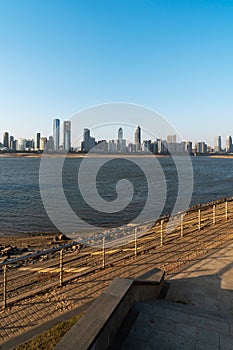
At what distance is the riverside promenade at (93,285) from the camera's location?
4.88m

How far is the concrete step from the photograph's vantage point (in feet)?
12.7

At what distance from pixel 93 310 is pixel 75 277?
137 inches

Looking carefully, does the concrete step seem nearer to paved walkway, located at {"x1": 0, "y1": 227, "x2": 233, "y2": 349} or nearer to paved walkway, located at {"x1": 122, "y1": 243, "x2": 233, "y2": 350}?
paved walkway, located at {"x1": 122, "y1": 243, "x2": 233, "y2": 350}

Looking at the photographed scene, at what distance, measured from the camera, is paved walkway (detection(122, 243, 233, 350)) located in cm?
394

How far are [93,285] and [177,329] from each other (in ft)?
9.17

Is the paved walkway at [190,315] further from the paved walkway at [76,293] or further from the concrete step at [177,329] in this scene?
the paved walkway at [76,293]

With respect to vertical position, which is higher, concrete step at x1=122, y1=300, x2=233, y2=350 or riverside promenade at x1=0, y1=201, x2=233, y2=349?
concrete step at x1=122, y1=300, x2=233, y2=350

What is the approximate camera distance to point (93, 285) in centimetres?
663

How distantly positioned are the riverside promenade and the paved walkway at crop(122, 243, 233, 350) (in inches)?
4.8

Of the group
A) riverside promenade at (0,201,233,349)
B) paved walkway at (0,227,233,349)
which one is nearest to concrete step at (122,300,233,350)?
riverside promenade at (0,201,233,349)

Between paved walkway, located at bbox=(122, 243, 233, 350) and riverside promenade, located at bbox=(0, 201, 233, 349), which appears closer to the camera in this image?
paved walkway, located at bbox=(122, 243, 233, 350)

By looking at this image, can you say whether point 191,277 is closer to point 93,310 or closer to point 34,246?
point 93,310

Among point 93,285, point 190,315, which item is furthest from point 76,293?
point 190,315

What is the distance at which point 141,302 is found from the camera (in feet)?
16.7
